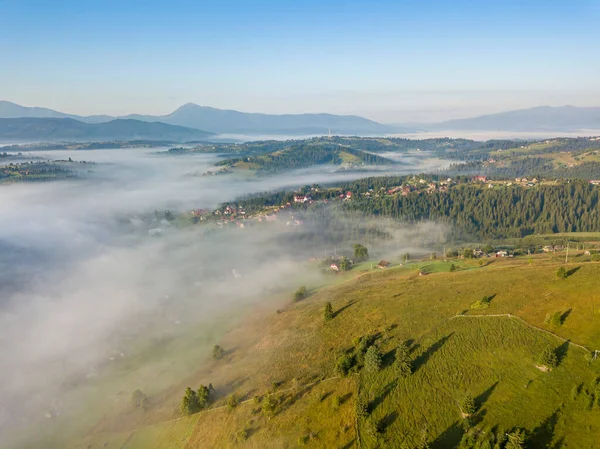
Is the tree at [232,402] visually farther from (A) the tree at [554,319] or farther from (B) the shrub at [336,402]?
(A) the tree at [554,319]

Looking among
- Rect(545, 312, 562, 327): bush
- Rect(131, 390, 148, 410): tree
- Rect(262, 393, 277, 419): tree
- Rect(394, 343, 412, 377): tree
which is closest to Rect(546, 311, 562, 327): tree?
Rect(545, 312, 562, 327): bush

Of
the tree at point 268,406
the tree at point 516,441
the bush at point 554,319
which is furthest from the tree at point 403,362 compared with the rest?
the bush at point 554,319

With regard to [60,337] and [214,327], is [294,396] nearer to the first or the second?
[214,327]

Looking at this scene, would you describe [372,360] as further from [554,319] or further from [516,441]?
[554,319]

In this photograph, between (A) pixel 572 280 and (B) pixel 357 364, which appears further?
(A) pixel 572 280

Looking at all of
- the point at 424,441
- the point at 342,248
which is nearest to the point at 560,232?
the point at 342,248

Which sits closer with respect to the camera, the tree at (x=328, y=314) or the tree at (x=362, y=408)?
the tree at (x=362, y=408)

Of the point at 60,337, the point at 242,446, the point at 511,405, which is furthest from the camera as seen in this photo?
the point at 60,337

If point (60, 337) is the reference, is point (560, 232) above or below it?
above
